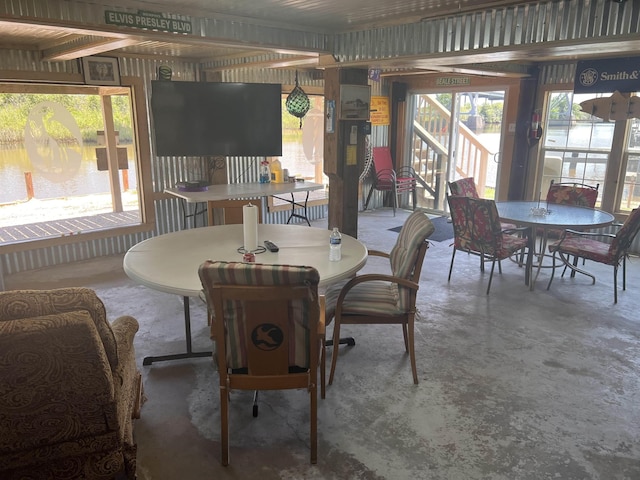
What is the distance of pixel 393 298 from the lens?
297cm

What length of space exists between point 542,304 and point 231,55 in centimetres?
396

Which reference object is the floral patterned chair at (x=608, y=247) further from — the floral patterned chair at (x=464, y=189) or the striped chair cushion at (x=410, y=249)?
the striped chair cushion at (x=410, y=249)

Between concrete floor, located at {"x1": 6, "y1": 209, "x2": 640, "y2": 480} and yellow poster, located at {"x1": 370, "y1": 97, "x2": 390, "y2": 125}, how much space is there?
447cm

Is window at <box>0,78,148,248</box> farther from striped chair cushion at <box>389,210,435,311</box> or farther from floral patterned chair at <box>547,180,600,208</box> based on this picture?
floral patterned chair at <box>547,180,600,208</box>

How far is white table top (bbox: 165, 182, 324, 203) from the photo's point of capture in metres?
5.16

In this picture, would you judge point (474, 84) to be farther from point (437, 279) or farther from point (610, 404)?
point (610, 404)

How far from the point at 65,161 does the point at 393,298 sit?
418 centimetres

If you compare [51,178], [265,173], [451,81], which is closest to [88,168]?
[51,178]

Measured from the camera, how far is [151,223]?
19.3 ft

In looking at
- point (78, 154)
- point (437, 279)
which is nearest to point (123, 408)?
point (437, 279)

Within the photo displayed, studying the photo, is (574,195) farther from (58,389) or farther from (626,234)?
(58,389)

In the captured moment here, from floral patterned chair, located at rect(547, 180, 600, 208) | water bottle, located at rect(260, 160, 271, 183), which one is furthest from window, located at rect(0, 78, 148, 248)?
floral patterned chair, located at rect(547, 180, 600, 208)

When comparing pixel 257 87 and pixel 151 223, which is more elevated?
pixel 257 87

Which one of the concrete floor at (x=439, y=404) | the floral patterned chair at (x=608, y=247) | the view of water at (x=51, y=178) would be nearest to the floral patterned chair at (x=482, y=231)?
the floral patterned chair at (x=608, y=247)
